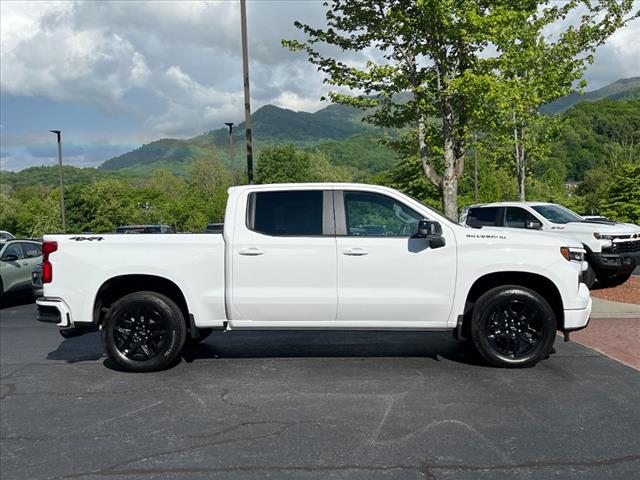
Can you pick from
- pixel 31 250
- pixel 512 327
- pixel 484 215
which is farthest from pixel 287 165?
pixel 512 327

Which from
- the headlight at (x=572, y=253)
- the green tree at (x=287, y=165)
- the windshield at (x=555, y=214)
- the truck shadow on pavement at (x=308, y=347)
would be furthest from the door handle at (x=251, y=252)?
the green tree at (x=287, y=165)

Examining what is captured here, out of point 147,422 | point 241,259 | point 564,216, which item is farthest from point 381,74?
point 147,422

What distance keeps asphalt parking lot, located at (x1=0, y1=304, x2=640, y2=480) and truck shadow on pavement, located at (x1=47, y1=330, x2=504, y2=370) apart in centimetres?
5

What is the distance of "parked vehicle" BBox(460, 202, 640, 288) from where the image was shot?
11469 mm

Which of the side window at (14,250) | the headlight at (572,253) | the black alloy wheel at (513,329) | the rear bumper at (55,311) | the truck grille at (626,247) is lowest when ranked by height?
the black alloy wheel at (513,329)

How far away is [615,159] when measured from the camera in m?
65.1

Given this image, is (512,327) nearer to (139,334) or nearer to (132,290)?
(139,334)

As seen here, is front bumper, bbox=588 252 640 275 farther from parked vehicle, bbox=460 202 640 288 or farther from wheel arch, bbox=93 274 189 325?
wheel arch, bbox=93 274 189 325

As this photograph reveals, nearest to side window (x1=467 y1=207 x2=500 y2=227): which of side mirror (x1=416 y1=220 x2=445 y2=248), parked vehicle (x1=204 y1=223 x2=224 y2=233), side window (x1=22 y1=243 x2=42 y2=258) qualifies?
parked vehicle (x1=204 y1=223 x2=224 y2=233)

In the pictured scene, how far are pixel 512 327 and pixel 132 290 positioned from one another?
3.99 metres

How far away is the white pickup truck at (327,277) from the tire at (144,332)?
0.04 feet

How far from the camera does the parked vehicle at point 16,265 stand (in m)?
12.3

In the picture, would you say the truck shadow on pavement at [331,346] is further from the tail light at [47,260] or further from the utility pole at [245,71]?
the utility pole at [245,71]

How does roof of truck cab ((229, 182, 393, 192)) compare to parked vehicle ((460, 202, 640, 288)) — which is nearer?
roof of truck cab ((229, 182, 393, 192))
